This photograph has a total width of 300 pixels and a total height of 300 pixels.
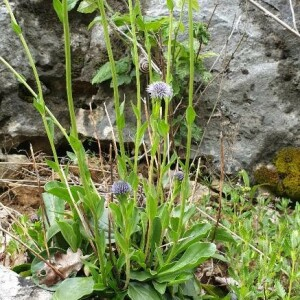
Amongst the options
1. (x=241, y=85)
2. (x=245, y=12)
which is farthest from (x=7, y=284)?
(x=245, y=12)

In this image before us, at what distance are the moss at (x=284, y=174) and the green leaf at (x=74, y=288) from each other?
1.71 meters

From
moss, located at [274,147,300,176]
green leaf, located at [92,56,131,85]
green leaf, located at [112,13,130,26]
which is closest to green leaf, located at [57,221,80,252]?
green leaf, located at [112,13,130,26]

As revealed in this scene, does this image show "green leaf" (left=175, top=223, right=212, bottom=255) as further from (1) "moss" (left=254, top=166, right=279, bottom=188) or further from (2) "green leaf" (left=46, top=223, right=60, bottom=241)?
(1) "moss" (left=254, top=166, right=279, bottom=188)

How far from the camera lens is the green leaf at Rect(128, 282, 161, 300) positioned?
5.18 ft

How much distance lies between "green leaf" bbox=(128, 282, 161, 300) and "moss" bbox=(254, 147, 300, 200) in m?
1.59

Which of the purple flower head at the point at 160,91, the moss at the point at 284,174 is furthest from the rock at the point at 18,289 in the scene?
the moss at the point at 284,174

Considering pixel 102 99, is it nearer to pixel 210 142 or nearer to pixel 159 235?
pixel 210 142

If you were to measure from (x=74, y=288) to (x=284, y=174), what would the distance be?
6.09 ft

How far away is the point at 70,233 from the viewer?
5.48 feet

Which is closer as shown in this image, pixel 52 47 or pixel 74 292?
pixel 74 292

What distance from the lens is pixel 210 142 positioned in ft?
10.5

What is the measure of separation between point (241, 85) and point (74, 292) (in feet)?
6.42

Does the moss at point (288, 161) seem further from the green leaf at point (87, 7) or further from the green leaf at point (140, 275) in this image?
the green leaf at point (140, 275)

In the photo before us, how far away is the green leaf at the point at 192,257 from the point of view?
5.12ft
